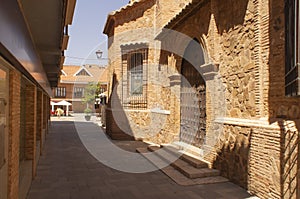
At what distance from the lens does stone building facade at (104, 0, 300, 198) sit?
426cm

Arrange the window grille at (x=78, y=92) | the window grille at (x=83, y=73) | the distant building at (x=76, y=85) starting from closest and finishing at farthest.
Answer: the distant building at (x=76, y=85) → the window grille at (x=78, y=92) → the window grille at (x=83, y=73)

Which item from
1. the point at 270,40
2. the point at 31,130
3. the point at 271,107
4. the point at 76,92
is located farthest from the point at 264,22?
the point at 76,92

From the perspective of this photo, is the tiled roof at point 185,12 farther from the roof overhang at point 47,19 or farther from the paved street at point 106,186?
the paved street at point 106,186

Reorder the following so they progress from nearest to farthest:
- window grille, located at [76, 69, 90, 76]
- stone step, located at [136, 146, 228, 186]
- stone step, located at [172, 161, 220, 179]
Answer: stone step, located at [136, 146, 228, 186] → stone step, located at [172, 161, 220, 179] → window grille, located at [76, 69, 90, 76]

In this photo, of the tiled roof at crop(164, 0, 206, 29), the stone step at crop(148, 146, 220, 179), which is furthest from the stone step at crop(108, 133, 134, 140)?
the tiled roof at crop(164, 0, 206, 29)

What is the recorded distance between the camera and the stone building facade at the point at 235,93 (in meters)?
4.26

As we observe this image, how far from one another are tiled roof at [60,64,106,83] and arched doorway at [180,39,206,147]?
32.3 meters

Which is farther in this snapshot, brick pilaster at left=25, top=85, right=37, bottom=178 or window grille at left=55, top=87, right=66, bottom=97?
window grille at left=55, top=87, right=66, bottom=97

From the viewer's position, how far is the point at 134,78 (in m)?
12.5

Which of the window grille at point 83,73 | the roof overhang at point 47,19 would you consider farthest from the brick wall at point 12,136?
the window grille at point 83,73

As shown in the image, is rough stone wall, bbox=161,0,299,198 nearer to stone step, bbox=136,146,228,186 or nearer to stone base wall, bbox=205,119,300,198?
stone base wall, bbox=205,119,300,198

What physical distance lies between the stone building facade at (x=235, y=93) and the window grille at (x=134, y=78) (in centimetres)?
210

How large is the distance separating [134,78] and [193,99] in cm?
531

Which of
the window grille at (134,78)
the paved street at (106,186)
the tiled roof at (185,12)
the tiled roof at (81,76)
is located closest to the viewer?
the paved street at (106,186)
